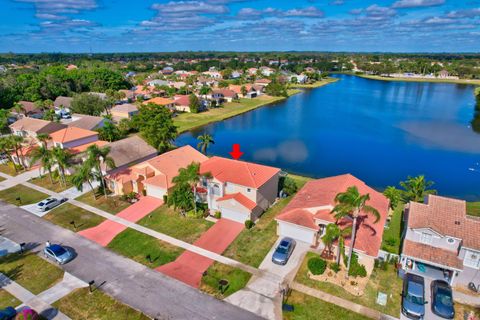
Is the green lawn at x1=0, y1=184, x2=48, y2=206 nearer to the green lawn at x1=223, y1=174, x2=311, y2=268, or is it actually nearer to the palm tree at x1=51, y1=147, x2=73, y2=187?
the palm tree at x1=51, y1=147, x2=73, y2=187

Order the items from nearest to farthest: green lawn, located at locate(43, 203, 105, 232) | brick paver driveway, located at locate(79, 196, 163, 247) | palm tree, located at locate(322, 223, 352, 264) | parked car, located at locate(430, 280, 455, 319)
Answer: parked car, located at locate(430, 280, 455, 319) < palm tree, located at locate(322, 223, 352, 264) < brick paver driveway, located at locate(79, 196, 163, 247) < green lawn, located at locate(43, 203, 105, 232)

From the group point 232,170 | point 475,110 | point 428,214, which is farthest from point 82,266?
point 475,110

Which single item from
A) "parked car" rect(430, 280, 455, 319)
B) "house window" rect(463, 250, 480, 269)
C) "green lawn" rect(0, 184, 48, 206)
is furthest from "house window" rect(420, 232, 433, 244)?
"green lawn" rect(0, 184, 48, 206)

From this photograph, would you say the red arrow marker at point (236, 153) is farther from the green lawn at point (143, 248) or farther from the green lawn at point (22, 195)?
the green lawn at point (22, 195)

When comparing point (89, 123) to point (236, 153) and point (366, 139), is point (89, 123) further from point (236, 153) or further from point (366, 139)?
point (366, 139)

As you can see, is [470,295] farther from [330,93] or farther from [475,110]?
[330,93]

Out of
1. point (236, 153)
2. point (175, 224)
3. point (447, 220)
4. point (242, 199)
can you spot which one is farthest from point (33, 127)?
point (447, 220)
